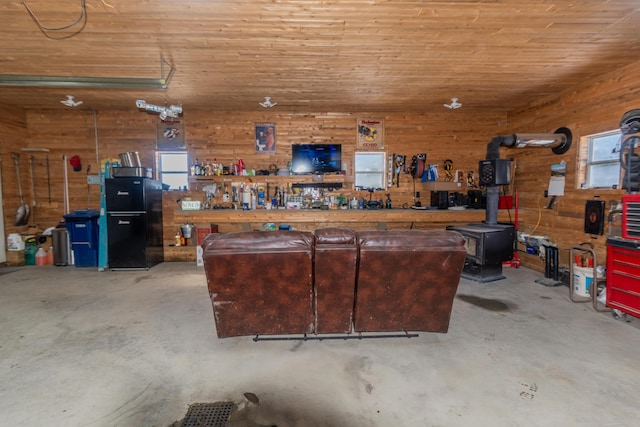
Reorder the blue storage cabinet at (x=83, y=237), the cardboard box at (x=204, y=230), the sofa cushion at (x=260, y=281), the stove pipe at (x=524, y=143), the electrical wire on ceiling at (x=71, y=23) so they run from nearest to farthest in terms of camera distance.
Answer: the sofa cushion at (x=260, y=281) → the electrical wire on ceiling at (x=71, y=23) → the stove pipe at (x=524, y=143) → the blue storage cabinet at (x=83, y=237) → the cardboard box at (x=204, y=230)

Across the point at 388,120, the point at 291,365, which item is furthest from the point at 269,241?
the point at 388,120

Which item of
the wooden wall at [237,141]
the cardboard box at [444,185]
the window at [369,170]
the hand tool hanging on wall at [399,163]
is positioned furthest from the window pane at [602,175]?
the window at [369,170]

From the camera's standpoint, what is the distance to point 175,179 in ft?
20.7

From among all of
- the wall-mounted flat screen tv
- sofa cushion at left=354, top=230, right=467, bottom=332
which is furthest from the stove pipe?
sofa cushion at left=354, top=230, right=467, bottom=332

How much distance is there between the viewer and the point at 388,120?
630 centimetres

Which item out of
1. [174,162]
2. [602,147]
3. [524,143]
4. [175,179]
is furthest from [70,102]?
[602,147]

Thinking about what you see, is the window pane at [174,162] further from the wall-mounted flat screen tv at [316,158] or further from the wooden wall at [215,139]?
the wall-mounted flat screen tv at [316,158]

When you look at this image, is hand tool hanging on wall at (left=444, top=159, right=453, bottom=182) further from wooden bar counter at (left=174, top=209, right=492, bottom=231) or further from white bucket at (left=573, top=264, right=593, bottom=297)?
white bucket at (left=573, top=264, right=593, bottom=297)

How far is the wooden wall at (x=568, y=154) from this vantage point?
13.1 ft

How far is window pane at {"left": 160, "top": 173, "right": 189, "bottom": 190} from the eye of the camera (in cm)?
630

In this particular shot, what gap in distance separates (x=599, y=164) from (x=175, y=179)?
24.4 ft

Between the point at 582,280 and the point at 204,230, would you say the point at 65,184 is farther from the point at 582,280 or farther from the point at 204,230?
the point at 582,280

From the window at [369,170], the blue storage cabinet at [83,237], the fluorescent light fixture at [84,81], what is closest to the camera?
the fluorescent light fixture at [84,81]

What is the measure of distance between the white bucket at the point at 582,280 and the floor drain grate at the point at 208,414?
4440 millimetres
